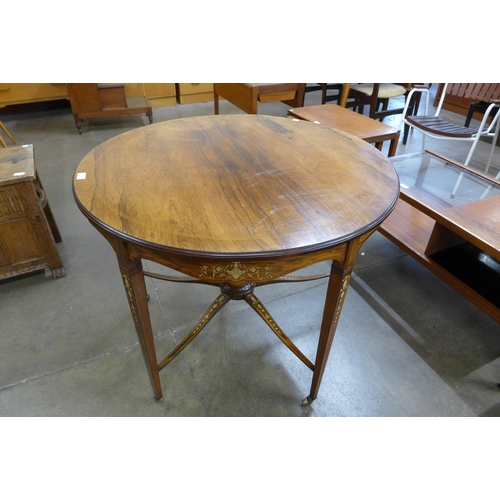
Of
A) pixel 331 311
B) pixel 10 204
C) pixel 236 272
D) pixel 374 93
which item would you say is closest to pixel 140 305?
pixel 236 272

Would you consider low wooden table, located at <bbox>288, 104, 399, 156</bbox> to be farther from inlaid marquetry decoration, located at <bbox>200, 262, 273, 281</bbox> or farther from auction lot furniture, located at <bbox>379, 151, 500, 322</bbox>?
inlaid marquetry decoration, located at <bbox>200, 262, 273, 281</bbox>

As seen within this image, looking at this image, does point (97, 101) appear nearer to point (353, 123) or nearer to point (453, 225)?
point (353, 123)

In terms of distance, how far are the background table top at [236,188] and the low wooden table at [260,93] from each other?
173cm

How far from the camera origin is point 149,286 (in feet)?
6.34

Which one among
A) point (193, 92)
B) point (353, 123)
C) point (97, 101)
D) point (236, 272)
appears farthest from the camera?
point (193, 92)

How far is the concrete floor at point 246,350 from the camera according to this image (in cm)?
138

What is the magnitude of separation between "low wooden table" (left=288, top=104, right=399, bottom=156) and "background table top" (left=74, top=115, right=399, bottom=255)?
0.98 m

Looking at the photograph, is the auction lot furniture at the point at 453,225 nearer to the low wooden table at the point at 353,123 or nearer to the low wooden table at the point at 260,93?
the low wooden table at the point at 353,123

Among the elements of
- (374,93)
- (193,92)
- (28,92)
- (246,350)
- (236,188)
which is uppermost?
(236,188)

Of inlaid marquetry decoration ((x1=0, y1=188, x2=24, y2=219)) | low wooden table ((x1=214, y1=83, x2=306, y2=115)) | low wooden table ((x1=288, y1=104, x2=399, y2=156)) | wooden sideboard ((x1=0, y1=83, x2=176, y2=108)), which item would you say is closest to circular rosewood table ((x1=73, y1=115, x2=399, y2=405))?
inlaid marquetry decoration ((x1=0, y1=188, x2=24, y2=219))

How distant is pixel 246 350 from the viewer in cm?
158

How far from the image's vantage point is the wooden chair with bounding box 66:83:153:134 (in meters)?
3.60

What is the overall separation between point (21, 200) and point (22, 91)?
10.4ft

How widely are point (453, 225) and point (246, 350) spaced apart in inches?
40.6
